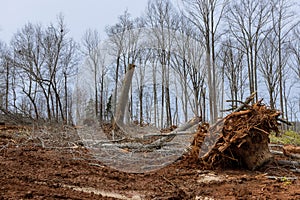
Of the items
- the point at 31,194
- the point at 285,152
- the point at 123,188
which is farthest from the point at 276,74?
the point at 31,194

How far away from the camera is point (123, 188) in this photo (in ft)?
8.30

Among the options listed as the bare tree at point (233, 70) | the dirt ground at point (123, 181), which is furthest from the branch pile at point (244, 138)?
the bare tree at point (233, 70)

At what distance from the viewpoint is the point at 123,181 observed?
9.33ft

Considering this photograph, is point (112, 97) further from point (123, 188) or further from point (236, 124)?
point (123, 188)

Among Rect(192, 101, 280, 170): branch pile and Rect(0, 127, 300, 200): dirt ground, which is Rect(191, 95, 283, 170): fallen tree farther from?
Rect(0, 127, 300, 200): dirt ground

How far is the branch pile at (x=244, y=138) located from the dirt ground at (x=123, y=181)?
138mm

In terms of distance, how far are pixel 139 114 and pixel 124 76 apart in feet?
4.24

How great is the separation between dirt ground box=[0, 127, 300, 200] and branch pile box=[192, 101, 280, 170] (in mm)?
138

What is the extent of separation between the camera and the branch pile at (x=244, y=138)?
11.0 ft

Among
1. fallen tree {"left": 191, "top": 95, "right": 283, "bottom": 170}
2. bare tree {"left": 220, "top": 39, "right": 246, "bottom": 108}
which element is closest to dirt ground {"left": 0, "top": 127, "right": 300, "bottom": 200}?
fallen tree {"left": 191, "top": 95, "right": 283, "bottom": 170}

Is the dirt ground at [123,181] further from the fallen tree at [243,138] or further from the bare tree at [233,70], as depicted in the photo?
the bare tree at [233,70]

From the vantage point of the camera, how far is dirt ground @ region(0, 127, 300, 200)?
2.09 metres

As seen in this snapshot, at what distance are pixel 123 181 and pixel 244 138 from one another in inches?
58.2

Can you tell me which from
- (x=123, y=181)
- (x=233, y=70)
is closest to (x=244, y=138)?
(x=123, y=181)
